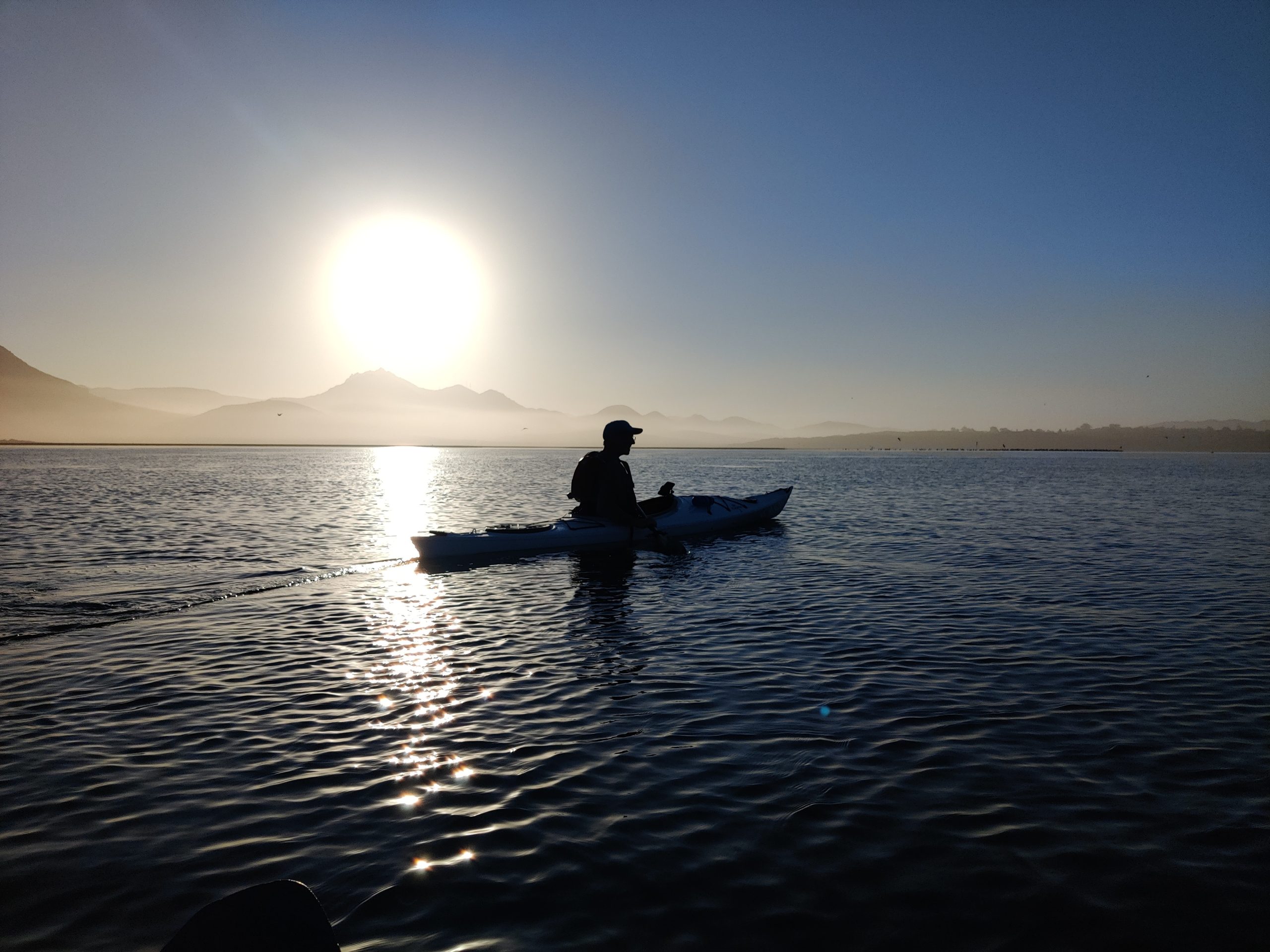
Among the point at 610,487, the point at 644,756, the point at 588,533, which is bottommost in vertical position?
the point at 644,756

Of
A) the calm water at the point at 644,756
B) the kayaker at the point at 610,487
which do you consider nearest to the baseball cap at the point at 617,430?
the kayaker at the point at 610,487

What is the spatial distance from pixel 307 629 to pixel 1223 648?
52.0 ft

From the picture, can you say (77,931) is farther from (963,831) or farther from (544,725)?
(963,831)

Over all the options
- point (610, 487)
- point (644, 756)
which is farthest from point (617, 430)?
point (644, 756)

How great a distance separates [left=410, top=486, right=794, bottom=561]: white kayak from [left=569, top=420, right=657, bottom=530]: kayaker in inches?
15.4

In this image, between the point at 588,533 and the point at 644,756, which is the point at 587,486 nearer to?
the point at 588,533

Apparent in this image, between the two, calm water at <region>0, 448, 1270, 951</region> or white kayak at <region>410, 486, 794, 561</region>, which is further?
white kayak at <region>410, 486, 794, 561</region>

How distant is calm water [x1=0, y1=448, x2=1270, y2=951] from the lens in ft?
16.2

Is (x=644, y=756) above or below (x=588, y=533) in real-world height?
below

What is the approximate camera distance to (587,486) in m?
23.6

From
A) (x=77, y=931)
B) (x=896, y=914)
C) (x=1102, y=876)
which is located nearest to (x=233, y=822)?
(x=77, y=931)

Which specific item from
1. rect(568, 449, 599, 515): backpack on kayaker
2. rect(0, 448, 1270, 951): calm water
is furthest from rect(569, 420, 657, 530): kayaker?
rect(0, 448, 1270, 951): calm water

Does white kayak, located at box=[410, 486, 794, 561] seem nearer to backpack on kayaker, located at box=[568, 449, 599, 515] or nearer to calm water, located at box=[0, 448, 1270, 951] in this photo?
backpack on kayaker, located at box=[568, 449, 599, 515]

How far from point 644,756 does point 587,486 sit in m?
16.4
